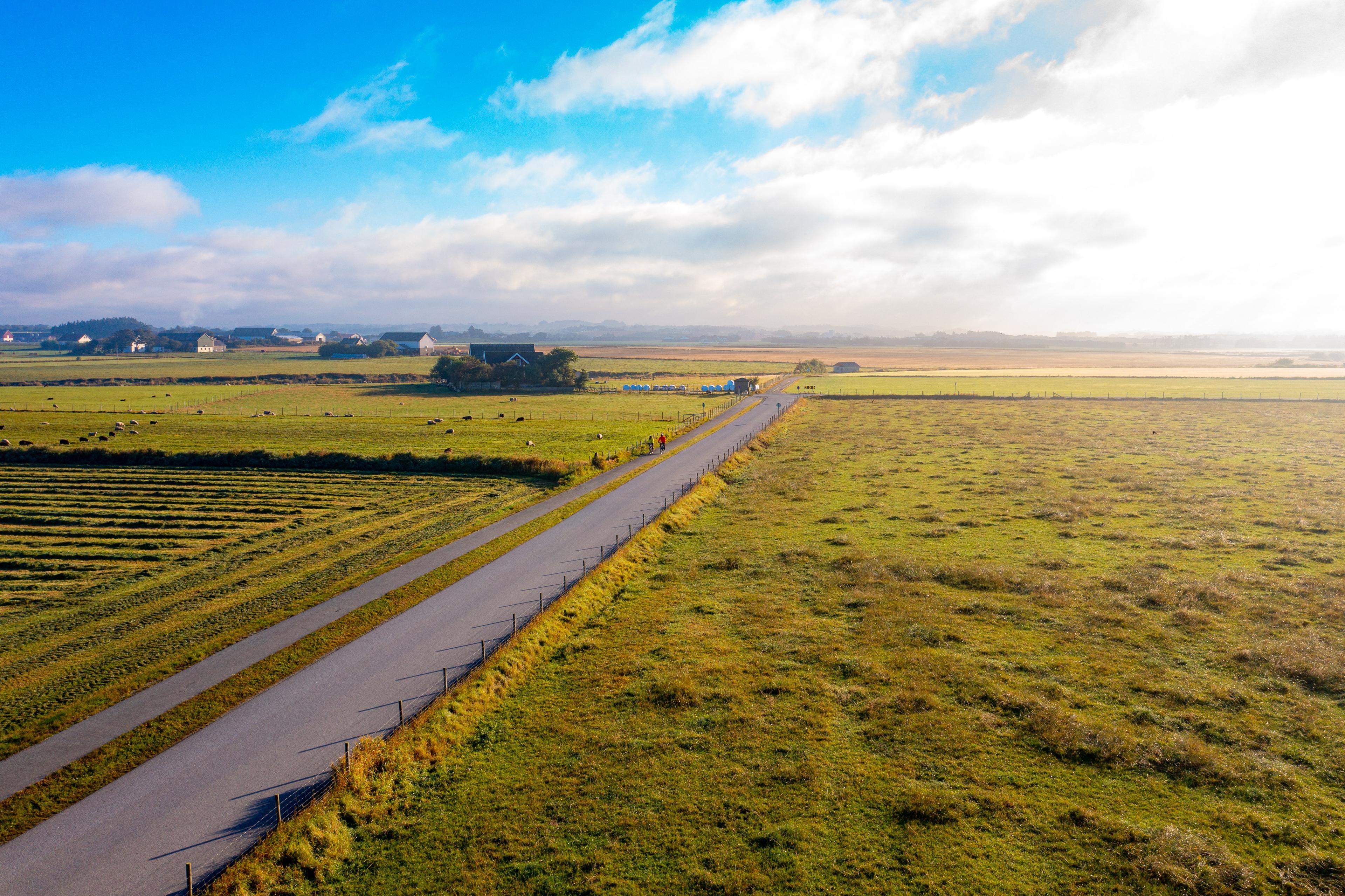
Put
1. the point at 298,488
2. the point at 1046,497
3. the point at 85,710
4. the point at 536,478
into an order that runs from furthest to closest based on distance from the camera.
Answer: the point at 536,478
the point at 298,488
the point at 1046,497
the point at 85,710

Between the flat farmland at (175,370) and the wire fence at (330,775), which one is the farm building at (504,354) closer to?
the flat farmland at (175,370)

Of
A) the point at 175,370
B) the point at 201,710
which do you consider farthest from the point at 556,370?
the point at 175,370

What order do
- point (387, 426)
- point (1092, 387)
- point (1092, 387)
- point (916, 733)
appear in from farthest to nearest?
point (1092, 387) < point (1092, 387) < point (387, 426) < point (916, 733)

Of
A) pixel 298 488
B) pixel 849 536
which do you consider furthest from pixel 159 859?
pixel 298 488

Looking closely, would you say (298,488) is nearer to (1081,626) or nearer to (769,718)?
(769,718)

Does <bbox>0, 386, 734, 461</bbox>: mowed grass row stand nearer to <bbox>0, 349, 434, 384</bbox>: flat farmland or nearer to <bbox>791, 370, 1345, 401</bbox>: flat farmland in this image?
<bbox>791, 370, 1345, 401</bbox>: flat farmland

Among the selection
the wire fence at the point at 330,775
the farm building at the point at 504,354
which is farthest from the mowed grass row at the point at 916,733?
the farm building at the point at 504,354

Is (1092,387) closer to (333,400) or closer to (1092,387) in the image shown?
(1092,387)
